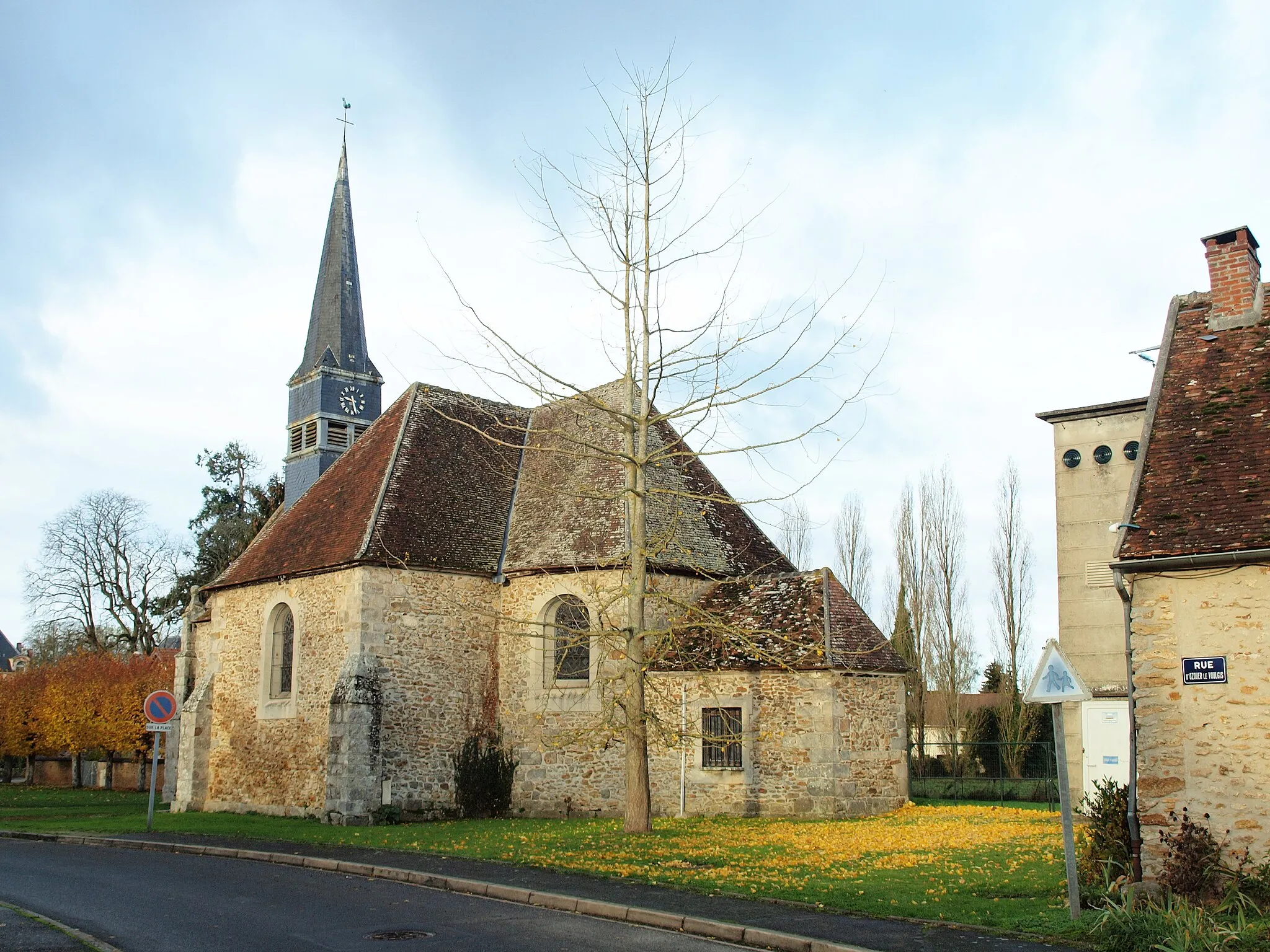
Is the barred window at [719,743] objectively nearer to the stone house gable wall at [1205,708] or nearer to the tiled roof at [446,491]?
the tiled roof at [446,491]

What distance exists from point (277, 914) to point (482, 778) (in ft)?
38.0

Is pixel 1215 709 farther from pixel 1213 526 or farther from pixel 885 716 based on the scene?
pixel 885 716

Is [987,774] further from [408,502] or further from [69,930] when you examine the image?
[69,930]

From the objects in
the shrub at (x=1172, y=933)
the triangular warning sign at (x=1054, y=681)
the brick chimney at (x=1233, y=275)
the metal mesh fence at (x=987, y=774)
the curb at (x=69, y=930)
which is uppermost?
the brick chimney at (x=1233, y=275)

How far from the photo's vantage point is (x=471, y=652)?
22484mm

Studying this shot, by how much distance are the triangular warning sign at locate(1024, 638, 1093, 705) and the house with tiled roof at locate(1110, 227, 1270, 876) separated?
79.3 inches

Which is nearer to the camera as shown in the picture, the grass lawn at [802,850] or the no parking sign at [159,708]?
the grass lawn at [802,850]

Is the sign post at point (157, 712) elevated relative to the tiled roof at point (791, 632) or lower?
lower

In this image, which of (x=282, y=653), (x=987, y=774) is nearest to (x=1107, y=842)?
(x=282, y=653)

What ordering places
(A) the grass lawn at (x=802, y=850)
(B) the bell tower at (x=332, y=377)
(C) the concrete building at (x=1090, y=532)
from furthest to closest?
(B) the bell tower at (x=332, y=377) → (C) the concrete building at (x=1090, y=532) → (A) the grass lawn at (x=802, y=850)

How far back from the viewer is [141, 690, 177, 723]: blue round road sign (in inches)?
750

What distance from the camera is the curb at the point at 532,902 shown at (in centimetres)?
895

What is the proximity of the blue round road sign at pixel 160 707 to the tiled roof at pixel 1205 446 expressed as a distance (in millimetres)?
16058

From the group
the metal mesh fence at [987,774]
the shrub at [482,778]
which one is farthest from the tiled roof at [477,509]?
the metal mesh fence at [987,774]
